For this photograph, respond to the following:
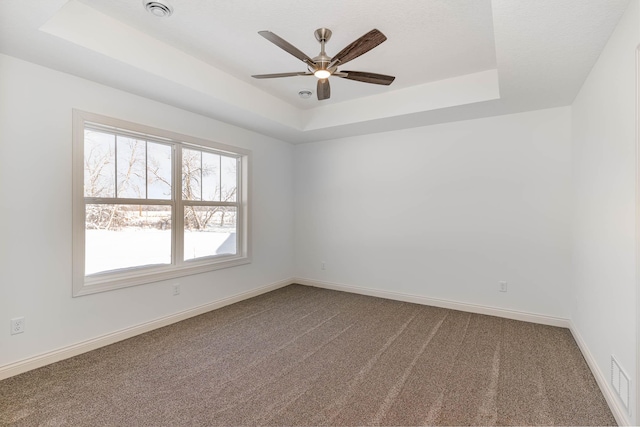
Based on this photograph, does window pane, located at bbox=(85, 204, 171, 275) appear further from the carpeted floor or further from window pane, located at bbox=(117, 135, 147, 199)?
the carpeted floor

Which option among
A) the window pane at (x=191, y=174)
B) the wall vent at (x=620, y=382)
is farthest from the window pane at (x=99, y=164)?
the wall vent at (x=620, y=382)

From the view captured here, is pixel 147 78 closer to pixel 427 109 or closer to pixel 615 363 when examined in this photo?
pixel 427 109

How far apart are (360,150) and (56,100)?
142 inches

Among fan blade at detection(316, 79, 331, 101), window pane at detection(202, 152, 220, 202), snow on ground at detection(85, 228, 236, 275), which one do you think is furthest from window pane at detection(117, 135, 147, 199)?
fan blade at detection(316, 79, 331, 101)

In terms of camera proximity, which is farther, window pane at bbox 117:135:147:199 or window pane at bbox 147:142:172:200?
window pane at bbox 147:142:172:200

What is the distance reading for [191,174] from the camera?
3.92 metres

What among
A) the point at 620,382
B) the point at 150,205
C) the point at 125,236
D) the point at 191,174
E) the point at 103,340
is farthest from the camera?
the point at 191,174

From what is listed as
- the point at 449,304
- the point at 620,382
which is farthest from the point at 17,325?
the point at 449,304

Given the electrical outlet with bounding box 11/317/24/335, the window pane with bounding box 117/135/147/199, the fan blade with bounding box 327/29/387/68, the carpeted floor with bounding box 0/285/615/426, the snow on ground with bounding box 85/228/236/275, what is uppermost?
the fan blade with bounding box 327/29/387/68

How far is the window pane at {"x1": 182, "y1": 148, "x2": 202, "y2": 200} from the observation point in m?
3.83

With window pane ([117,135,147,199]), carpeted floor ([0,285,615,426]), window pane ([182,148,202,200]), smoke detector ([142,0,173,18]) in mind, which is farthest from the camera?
window pane ([182,148,202,200])

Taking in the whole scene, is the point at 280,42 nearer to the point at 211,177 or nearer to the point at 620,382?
the point at 211,177

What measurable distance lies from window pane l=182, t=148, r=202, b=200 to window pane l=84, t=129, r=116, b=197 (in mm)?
797

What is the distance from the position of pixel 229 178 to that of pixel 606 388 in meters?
4.37
